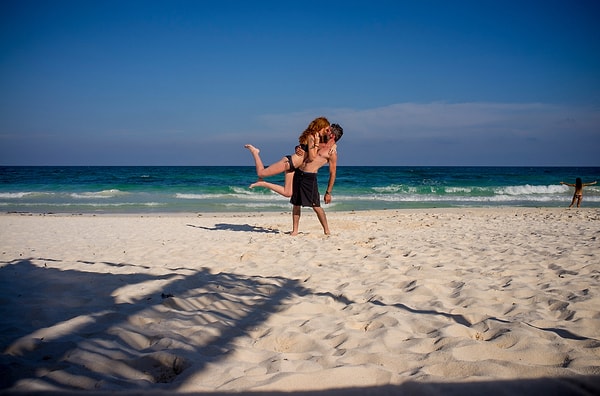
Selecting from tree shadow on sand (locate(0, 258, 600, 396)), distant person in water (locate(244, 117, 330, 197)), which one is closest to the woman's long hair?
distant person in water (locate(244, 117, 330, 197))

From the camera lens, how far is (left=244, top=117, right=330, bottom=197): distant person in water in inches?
268

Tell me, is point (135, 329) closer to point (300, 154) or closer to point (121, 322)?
point (121, 322)

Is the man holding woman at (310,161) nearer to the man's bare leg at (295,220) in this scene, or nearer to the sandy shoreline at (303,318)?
the man's bare leg at (295,220)

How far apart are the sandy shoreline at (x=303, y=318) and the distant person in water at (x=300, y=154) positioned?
1.76 metres

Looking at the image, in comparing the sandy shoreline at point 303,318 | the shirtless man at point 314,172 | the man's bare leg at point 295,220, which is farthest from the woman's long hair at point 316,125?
the sandy shoreline at point 303,318

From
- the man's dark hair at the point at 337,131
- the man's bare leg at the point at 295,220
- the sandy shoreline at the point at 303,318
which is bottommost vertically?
the sandy shoreline at the point at 303,318

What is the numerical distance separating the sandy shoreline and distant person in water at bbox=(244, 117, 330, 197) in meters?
1.76

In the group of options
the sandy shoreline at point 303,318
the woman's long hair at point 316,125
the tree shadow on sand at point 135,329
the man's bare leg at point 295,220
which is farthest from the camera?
the man's bare leg at point 295,220

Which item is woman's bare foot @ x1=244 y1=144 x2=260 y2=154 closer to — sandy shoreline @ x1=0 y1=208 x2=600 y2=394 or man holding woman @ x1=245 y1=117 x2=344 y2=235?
man holding woman @ x1=245 y1=117 x2=344 y2=235

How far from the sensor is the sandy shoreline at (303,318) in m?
1.94

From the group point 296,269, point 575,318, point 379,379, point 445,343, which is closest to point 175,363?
point 379,379

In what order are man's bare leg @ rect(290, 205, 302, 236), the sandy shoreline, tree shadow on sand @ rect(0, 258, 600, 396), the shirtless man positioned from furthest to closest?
man's bare leg @ rect(290, 205, 302, 236) → the shirtless man → the sandy shoreline → tree shadow on sand @ rect(0, 258, 600, 396)

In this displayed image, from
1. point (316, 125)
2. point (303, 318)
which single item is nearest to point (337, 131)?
point (316, 125)

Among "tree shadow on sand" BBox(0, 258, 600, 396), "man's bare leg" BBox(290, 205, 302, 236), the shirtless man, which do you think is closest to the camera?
"tree shadow on sand" BBox(0, 258, 600, 396)
